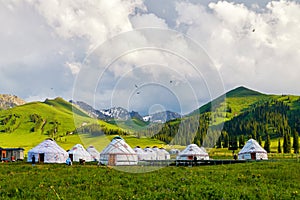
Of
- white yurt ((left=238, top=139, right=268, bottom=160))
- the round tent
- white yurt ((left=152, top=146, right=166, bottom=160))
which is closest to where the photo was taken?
white yurt ((left=238, top=139, right=268, bottom=160))

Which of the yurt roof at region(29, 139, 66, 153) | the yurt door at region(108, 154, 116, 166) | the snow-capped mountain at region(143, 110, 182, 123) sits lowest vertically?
the yurt door at region(108, 154, 116, 166)

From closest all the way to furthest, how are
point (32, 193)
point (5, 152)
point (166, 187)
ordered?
point (32, 193) < point (166, 187) < point (5, 152)

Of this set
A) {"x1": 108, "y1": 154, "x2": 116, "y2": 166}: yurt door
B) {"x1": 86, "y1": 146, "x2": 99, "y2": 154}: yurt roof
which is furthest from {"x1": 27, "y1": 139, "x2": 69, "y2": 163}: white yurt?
{"x1": 86, "y1": 146, "x2": 99, "y2": 154}: yurt roof

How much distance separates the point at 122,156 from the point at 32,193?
153 ft

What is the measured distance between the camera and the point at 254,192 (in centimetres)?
1463

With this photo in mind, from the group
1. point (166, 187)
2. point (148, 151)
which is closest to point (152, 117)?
point (166, 187)

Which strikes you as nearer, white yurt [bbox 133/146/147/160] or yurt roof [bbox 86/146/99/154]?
white yurt [bbox 133/146/147/160]

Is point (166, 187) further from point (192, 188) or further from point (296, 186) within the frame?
point (296, 186)

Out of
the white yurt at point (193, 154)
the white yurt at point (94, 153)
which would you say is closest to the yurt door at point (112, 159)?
the white yurt at point (193, 154)

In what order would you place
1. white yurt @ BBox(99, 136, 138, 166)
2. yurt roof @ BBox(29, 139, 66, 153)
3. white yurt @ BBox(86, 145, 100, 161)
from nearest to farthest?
1. white yurt @ BBox(99, 136, 138, 166)
2. yurt roof @ BBox(29, 139, 66, 153)
3. white yurt @ BBox(86, 145, 100, 161)

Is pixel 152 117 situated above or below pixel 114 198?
above

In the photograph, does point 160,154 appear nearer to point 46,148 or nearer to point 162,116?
point 46,148

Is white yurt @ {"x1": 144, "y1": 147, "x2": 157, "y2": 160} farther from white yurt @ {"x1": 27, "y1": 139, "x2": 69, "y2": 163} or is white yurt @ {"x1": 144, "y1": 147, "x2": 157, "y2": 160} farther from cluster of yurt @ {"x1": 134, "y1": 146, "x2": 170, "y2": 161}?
white yurt @ {"x1": 27, "y1": 139, "x2": 69, "y2": 163}

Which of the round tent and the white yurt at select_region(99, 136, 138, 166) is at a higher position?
the white yurt at select_region(99, 136, 138, 166)
